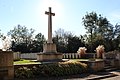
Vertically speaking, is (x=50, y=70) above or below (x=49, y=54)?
below

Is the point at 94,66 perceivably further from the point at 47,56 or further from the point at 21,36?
the point at 21,36

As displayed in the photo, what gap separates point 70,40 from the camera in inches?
2308

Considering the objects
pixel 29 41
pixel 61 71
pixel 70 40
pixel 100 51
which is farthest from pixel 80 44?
pixel 61 71

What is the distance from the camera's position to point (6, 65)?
40.7ft

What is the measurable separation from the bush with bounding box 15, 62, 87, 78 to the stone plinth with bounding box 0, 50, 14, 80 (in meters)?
0.77

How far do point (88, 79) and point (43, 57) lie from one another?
7970mm

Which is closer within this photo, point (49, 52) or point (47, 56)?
point (47, 56)

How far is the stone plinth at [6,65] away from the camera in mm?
12197

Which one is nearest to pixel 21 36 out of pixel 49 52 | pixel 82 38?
pixel 82 38

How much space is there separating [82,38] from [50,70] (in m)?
49.1

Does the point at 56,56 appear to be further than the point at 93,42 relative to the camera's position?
No

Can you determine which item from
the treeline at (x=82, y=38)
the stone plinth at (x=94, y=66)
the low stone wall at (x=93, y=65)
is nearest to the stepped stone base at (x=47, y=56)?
the low stone wall at (x=93, y=65)

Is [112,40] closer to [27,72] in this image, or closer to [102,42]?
[102,42]

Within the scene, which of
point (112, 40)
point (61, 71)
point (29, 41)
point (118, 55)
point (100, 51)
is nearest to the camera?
point (61, 71)
